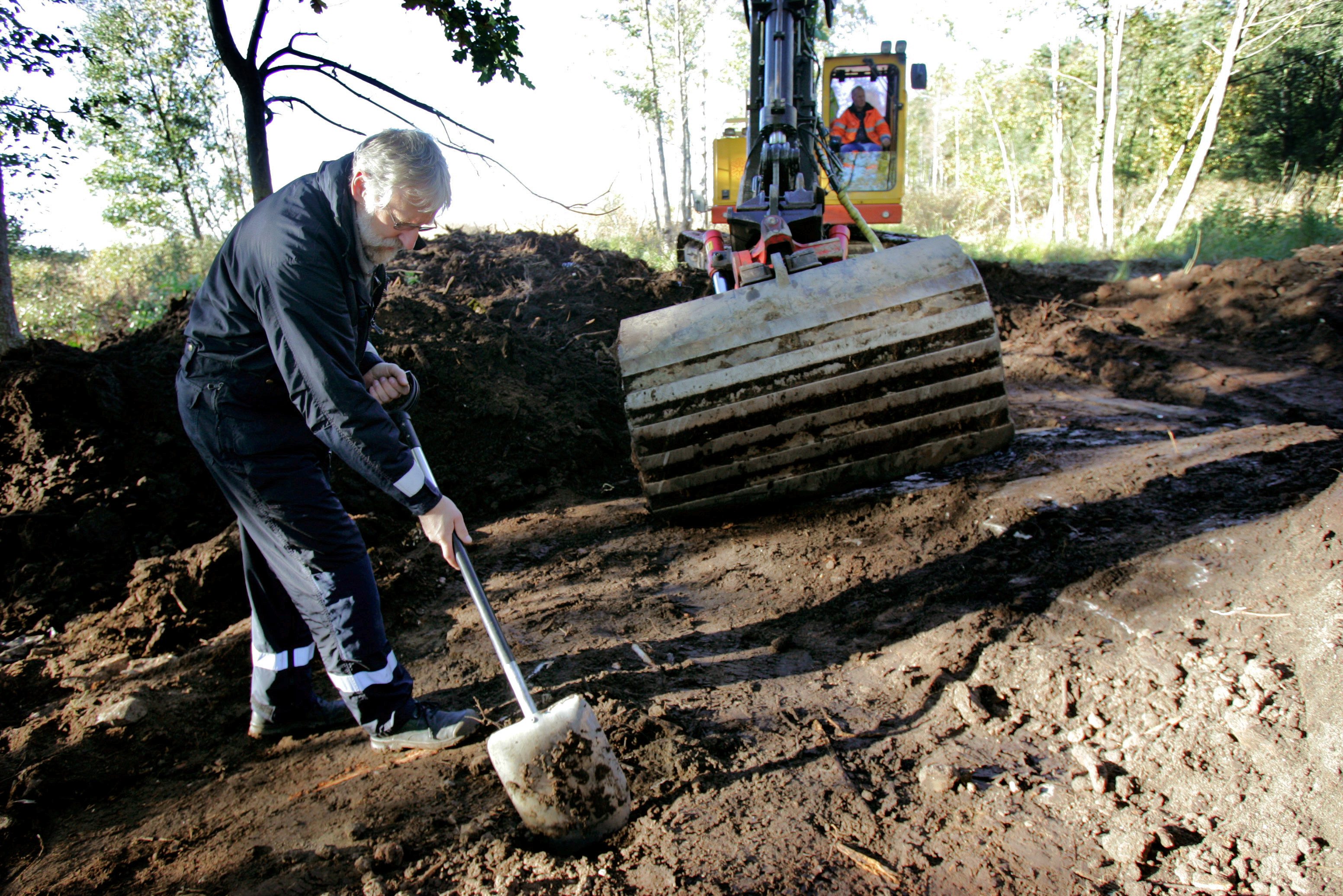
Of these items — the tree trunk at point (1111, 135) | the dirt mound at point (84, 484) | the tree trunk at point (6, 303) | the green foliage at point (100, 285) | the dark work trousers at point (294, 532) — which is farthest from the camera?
the tree trunk at point (1111, 135)

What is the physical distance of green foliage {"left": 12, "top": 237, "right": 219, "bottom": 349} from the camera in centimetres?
968

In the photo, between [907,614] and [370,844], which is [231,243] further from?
[907,614]

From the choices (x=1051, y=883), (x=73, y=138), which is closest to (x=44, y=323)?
(x=73, y=138)

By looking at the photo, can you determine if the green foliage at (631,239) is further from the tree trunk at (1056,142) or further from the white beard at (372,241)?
the tree trunk at (1056,142)

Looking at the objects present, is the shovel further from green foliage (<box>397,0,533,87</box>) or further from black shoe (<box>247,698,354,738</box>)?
green foliage (<box>397,0,533,87</box>)

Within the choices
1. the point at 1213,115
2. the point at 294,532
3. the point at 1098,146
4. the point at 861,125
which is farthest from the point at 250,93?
the point at 1098,146

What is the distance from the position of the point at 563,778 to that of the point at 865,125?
9.25 m

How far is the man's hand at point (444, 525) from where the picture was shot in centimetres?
220

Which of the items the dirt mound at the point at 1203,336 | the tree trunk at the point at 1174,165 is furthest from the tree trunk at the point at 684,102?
the dirt mound at the point at 1203,336

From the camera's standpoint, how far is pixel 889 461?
373cm

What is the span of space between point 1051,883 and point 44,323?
1254 cm

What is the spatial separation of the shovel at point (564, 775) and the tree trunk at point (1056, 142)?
22.7 metres

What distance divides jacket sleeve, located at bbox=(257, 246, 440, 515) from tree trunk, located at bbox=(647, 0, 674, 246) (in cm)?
2037

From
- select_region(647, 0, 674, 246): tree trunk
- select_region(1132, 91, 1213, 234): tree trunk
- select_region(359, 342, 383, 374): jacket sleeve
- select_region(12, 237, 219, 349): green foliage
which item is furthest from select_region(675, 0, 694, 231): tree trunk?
select_region(359, 342, 383, 374): jacket sleeve
